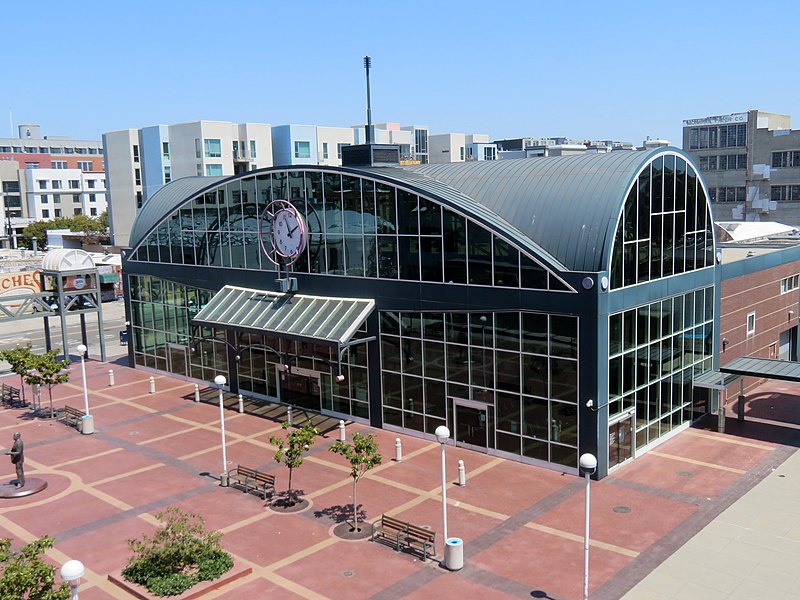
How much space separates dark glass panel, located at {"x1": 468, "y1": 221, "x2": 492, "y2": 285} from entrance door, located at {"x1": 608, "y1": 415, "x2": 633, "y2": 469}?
7173 millimetres

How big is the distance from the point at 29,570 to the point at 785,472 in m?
24.2

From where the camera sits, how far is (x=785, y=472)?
88.8 feet

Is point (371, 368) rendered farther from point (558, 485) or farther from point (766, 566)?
point (766, 566)

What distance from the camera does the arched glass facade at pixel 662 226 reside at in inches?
1104

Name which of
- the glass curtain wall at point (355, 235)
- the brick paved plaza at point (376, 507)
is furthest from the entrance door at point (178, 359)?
the brick paved plaza at point (376, 507)

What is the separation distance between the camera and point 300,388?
37438mm

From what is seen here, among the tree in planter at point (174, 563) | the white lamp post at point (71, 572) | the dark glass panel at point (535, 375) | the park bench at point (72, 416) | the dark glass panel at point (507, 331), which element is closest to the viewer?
the white lamp post at point (71, 572)

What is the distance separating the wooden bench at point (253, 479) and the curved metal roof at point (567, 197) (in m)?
13.2

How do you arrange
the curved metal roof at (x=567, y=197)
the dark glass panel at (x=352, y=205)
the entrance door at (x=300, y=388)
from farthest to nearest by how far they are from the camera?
the entrance door at (x=300, y=388)
the dark glass panel at (x=352, y=205)
the curved metal roof at (x=567, y=197)

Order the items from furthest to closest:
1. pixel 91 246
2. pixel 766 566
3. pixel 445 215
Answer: pixel 91 246, pixel 445 215, pixel 766 566

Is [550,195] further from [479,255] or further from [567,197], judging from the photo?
[479,255]

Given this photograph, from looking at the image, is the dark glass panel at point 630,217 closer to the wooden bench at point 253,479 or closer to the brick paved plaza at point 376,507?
the brick paved plaza at point 376,507

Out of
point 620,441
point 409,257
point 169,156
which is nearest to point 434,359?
point 409,257

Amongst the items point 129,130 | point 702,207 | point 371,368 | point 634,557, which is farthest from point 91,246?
point 634,557
